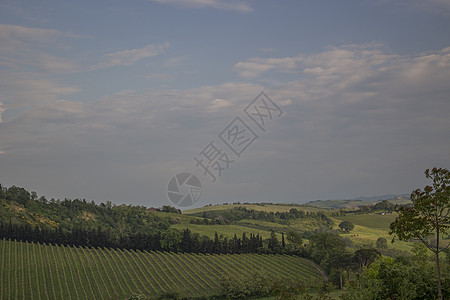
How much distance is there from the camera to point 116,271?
101 meters

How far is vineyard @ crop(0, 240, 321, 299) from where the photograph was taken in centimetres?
8800

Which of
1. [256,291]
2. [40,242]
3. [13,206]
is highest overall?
[13,206]

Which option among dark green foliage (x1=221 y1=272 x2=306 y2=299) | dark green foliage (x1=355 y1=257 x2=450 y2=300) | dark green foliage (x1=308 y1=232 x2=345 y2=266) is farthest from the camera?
dark green foliage (x1=308 y1=232 x2=345 y2=266)

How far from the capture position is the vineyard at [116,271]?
88.0 m

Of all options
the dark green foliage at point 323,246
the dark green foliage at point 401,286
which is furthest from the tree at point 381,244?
the dark green foliage at point 401,286

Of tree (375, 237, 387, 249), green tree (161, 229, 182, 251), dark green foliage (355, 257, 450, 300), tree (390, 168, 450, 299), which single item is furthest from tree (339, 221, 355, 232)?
tree (390, 168, 450, 299)

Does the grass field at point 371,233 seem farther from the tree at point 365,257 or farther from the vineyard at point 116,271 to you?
the tree at point 365,257

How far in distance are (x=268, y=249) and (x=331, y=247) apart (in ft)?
63.0

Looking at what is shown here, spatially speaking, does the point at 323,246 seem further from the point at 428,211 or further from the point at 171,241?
the point at 428,211

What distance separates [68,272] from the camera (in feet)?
321

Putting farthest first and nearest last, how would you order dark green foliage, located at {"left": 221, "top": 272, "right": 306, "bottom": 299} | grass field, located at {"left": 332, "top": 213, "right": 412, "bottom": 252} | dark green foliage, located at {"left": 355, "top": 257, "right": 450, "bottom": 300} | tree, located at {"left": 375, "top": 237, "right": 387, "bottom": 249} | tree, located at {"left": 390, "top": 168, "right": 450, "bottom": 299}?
grass field, located at {"left": 332, "top": 213, "right": 412, "bottom": 252}, tree, located at {"left": 375, "top": 237, "right": 387, "bottom": 249}, dark green foliage, located at {"left": 221, "top": 272, "right": 306, "bottom": 299}, dark green foliage, located at {"left": 355, "top": 257, "right": 450, "bottom": 300}, tree, located at {"left": 390, "top": 168, "right": 450, "bottom": 299}

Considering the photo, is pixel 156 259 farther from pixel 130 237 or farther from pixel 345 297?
pixel 345 297

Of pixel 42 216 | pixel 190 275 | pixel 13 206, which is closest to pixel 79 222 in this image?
pixel 42 216

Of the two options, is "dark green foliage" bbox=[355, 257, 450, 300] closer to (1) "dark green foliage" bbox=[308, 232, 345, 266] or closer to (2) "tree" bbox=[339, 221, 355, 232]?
(1) "dark green foliage" bbox=[308, 232, 345, 266]
